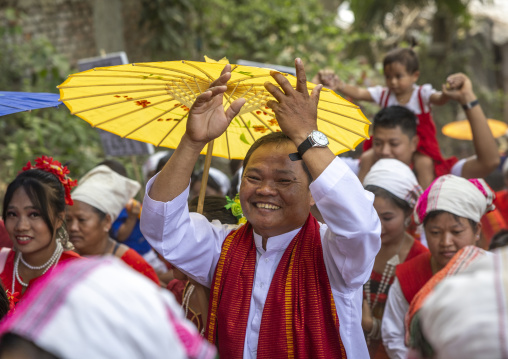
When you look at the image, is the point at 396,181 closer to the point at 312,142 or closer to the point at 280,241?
the point at 280,241

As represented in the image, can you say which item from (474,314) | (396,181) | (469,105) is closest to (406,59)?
(469,105)

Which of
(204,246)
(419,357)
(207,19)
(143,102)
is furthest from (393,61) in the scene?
(207,19)

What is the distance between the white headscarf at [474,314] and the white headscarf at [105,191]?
370 centimetres

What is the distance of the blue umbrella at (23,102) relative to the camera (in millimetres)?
3146

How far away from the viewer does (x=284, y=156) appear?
2750mm

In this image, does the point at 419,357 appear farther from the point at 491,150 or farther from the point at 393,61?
the point at 393,61

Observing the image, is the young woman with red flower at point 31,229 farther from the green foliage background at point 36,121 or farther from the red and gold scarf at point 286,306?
the green foliage background at point 36,121

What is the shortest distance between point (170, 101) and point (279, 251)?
106 centimetres

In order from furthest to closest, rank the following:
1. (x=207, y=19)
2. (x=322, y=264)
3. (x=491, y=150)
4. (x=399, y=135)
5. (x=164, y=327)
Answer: (x=207, y=19)
(x=399, y=135)
(x=491, y=150)
(x=322, y=264)
(x=164, y=327)

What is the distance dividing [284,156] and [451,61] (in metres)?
13.0

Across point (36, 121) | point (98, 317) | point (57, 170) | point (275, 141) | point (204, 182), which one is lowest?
point (98, 317)

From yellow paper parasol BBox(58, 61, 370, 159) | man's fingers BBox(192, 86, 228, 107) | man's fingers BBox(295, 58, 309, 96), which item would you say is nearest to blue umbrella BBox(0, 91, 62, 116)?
yellow paper parasol BBox(58, 61, 370, 159)

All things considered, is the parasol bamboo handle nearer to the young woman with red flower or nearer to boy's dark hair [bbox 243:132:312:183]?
boy's dark hair [bbox 243:132:312:183]

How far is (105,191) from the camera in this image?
15.4ft
